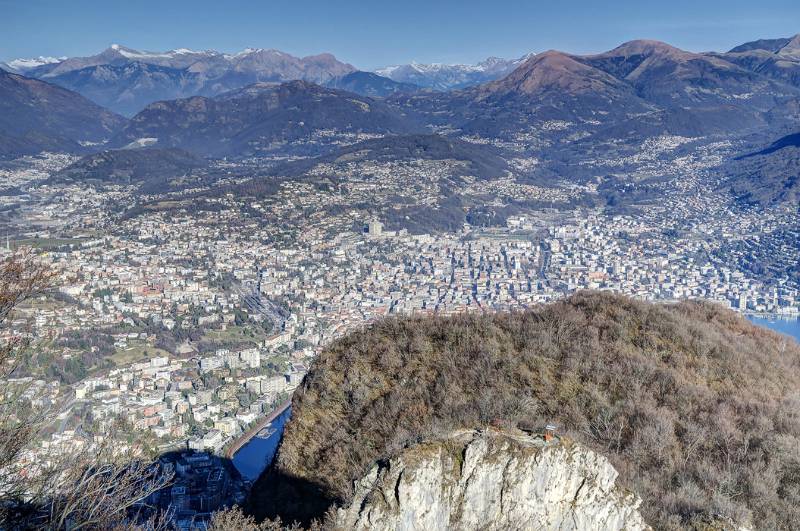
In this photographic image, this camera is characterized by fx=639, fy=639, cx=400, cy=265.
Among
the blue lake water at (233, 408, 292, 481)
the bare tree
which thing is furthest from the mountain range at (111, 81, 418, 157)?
the bare tree

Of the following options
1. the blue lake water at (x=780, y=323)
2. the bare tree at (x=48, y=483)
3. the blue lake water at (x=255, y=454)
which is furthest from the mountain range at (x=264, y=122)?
the bare tree at (x=48, y=483)

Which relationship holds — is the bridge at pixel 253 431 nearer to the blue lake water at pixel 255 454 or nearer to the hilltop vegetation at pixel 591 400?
the blue lake water at pixel 255 454

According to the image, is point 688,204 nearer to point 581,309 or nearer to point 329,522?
point 581,309

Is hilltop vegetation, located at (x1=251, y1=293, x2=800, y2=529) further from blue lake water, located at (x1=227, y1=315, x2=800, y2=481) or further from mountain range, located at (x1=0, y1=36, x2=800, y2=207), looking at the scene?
mountain range, located at (x1=0, y1=36, x2=800, y2=207)

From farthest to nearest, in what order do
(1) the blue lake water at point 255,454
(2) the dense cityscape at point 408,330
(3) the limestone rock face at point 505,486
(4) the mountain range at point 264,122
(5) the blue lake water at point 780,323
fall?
(4) the mountain range at point 264,122, (5) the blue lake water at point 780,323, (1) the blue lake water at point 255,454, (2) the dense cityscape at point 408,330, (3) the limestone rock face at point 505,486

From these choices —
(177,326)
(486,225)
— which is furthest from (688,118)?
(177,326)
